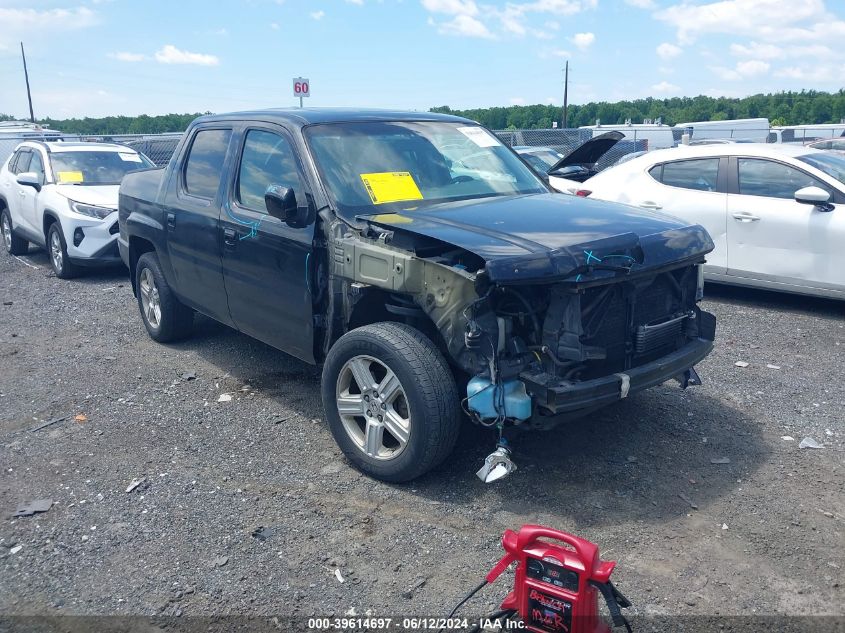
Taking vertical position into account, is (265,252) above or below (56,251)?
above

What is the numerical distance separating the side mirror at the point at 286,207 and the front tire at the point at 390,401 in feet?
2.59

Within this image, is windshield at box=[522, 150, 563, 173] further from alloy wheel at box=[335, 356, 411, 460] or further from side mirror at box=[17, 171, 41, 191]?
alloy wheel at box=[335, 356, 411, 460]

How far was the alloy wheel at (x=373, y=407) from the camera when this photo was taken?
12.9ft

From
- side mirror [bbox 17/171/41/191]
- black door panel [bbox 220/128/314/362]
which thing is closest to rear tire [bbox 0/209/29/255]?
side mirror [bbox 17/171/41/191]

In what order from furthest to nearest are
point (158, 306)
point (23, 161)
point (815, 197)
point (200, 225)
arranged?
point (23, 161) < point (815, 197) < point (158, 306) < point (200, 225)

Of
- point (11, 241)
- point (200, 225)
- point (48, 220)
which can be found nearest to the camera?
point (200, 225)

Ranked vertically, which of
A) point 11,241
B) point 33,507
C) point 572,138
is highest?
point 572,138

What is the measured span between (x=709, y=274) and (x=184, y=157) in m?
5.13

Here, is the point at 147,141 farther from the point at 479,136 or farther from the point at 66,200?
the point at 479,136

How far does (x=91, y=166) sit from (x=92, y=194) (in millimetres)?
983

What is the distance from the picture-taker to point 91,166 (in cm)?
1065

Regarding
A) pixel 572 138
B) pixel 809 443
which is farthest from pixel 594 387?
pixel 572 138

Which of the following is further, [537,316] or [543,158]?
[543,158]

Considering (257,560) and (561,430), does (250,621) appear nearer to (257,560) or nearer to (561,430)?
(257,560)
